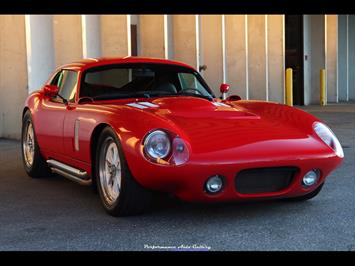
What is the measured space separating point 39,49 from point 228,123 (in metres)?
6.34

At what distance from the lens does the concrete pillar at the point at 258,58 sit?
1706 cm

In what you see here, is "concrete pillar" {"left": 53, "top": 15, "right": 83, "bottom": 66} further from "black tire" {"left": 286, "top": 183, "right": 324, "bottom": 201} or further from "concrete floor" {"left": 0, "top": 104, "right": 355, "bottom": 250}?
"black tire" {"left": 286, "top": 183, "right": 324, "bottom": 201}

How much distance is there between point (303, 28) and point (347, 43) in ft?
15.9

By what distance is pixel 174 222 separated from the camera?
459 centimetres

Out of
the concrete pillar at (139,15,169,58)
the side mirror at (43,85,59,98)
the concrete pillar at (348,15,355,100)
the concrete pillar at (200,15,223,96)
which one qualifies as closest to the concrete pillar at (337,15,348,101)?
the concrete pillar at (348,15,355,100)

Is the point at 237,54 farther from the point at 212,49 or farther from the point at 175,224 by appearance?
the point at 175,224

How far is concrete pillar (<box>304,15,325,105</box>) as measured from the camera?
20391 millimetres

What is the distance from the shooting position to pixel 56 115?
5.92 m

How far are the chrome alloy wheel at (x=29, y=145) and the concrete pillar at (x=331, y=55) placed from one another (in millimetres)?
15888

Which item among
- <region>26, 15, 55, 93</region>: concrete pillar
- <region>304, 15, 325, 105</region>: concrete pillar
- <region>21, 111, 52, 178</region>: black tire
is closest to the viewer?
<region>21, 111, 52, 178</region>: black tire

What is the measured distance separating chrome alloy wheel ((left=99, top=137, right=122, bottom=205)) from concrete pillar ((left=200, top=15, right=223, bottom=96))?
1035 cm

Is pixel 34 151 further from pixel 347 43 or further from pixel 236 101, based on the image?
pixel 347 43
